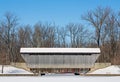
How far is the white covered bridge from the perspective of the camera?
56.1 metres

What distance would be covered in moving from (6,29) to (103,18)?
66.1 feet

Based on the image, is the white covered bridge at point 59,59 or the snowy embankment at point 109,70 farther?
the white covered bridge at point 59,59

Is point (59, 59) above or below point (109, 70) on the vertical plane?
above

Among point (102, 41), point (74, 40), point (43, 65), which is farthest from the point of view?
point (74, 40)

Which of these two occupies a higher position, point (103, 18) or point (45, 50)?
point (103, 18)

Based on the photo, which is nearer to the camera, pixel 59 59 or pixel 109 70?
pixel 109 70

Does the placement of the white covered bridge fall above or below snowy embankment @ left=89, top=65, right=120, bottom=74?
above

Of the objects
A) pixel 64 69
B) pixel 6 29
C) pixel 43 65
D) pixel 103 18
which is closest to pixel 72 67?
pixel 64 69

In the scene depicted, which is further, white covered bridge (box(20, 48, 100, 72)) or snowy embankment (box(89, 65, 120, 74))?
white covered bridge (box(20, 48, 100, 72))

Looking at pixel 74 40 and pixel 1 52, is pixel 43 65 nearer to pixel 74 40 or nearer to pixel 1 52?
pixel 1 52

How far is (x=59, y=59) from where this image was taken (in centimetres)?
5666

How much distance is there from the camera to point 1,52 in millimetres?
64625

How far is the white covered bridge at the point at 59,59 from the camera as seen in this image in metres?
56.1

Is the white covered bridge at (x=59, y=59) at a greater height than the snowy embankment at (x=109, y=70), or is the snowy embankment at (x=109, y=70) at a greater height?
the white covered bridge at (x=59, y=59)
